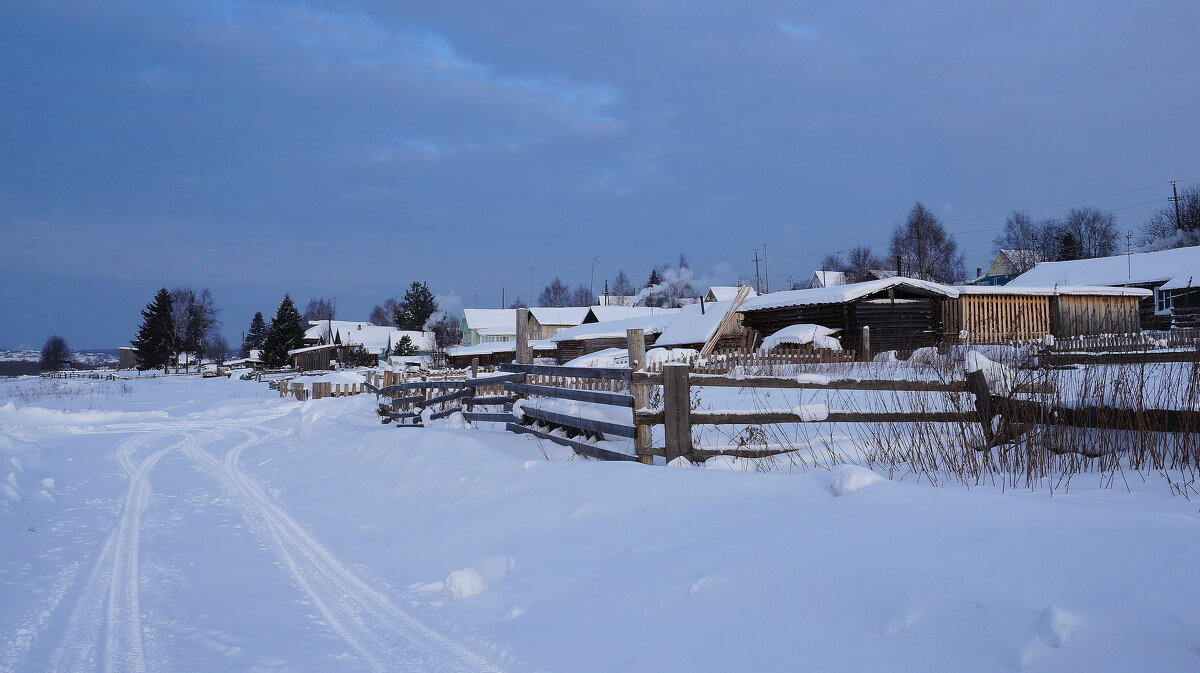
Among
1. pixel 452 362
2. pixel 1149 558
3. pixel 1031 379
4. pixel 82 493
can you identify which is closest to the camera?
pixel 1149 558

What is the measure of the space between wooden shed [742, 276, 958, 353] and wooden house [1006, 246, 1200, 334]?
44.9 ft

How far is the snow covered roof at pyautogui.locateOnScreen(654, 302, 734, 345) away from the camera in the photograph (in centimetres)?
3244

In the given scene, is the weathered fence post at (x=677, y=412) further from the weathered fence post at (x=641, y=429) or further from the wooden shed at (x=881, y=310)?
the wooden shed at (x=881, y=310)

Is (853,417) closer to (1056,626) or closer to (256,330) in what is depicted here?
(1056,626)

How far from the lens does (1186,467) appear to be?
19.1 feet

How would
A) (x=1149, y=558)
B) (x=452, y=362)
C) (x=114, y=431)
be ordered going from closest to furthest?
1. (x=1149, y=558)
2. (x=114, y=431)
3. (x=452, y=362)

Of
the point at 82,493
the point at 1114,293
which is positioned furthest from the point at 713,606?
the point at 1114,293

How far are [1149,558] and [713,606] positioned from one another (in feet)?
7.13

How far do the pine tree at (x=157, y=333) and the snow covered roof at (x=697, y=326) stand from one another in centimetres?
7880

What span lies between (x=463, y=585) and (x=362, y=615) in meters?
0.76

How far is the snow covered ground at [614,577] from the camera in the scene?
337 centimetres

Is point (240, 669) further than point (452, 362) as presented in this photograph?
No

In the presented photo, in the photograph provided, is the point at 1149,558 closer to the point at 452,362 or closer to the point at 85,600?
the point at 85,600

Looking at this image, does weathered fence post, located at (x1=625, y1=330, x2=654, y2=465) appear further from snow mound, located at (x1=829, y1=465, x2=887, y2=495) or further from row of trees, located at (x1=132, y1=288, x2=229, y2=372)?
row of trees, located at (x1=132, y1=288, x2=229, y2=372)
